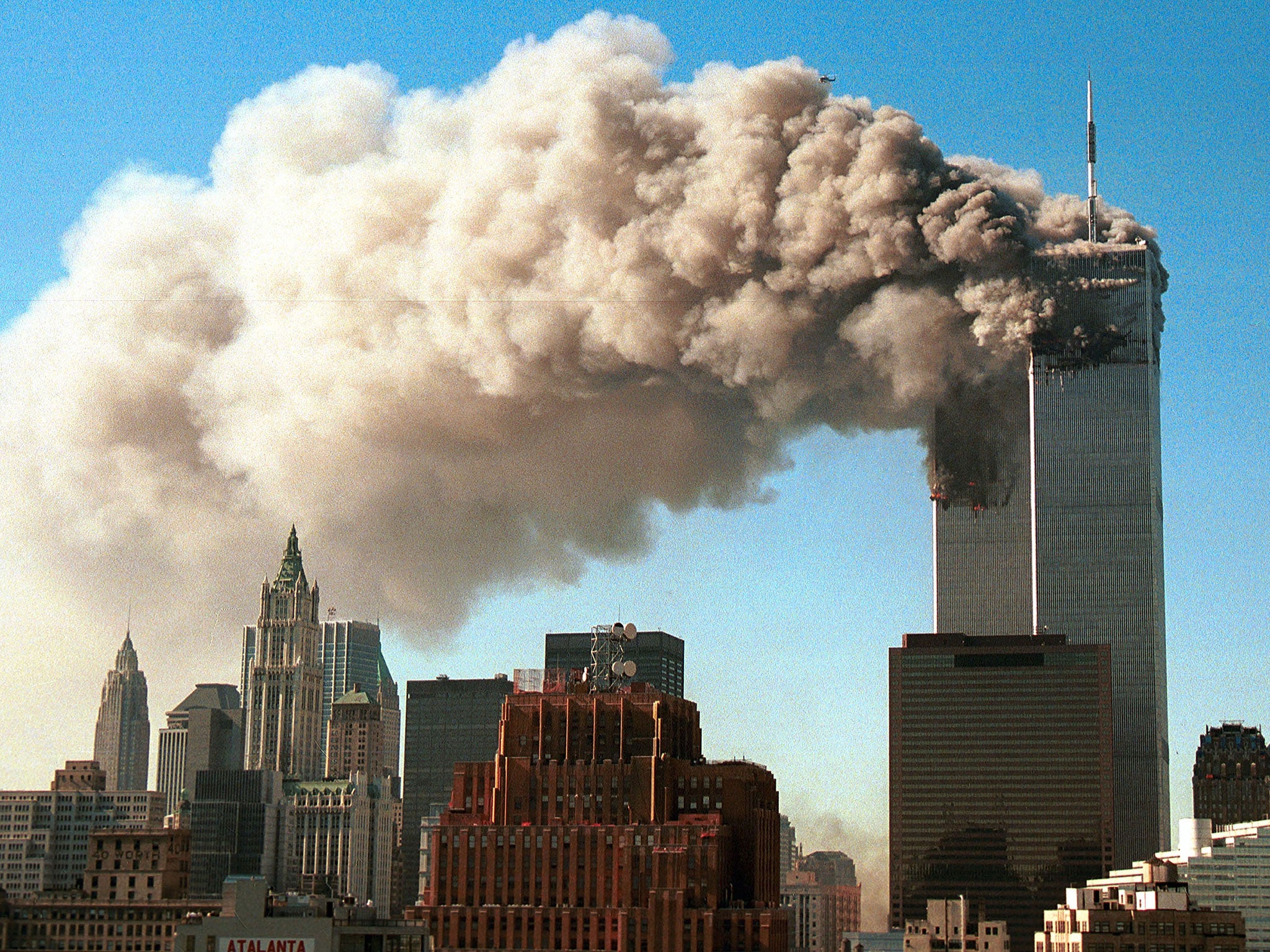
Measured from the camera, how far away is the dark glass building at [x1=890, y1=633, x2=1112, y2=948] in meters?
175

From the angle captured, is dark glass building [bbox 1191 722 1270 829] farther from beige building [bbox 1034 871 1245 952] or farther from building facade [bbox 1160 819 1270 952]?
beige building [bbox 1034 871 1245 952]

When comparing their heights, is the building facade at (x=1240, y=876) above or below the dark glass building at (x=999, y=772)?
below

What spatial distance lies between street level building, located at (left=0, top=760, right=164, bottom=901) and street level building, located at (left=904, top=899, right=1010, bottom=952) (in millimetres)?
74766

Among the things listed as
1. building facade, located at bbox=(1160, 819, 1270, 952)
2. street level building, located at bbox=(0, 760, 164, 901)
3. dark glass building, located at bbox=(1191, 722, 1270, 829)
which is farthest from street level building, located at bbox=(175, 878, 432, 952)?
dark glass building, located at bbox=(1191, 722, 1270, 829)

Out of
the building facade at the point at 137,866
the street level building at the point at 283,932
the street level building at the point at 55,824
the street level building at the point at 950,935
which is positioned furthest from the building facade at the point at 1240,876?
the street level building at the point at 55,824

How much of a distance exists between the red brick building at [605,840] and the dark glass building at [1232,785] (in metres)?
100

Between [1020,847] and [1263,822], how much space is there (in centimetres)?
4193

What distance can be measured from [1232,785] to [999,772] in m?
29.6

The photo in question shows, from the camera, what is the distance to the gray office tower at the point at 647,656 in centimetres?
16896

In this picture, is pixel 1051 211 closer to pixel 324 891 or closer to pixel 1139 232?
pixel 1139 232

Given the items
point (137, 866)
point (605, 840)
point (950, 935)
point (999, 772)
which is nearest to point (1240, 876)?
point (950, 935)

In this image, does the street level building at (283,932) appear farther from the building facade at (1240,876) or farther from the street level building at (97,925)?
the building facade at (1240,876)

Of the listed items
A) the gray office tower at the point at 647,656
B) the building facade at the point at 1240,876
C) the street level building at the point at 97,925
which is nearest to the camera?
the street level building at the point at 97,925

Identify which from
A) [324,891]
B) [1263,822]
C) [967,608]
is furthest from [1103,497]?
[324,891]
